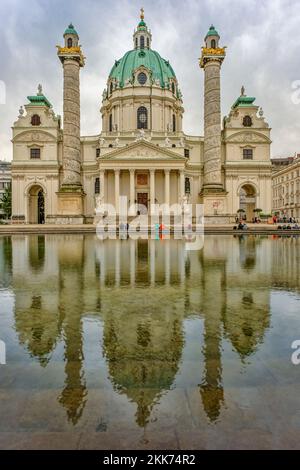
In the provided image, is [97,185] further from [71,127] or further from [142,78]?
[142,78]

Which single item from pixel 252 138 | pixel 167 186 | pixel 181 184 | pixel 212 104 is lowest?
pixel 167 186

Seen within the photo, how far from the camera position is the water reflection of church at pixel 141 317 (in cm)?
312

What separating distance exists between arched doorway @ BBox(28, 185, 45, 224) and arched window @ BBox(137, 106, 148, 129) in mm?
19086

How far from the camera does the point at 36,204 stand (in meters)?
53.6

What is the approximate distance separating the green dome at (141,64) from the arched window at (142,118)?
5501 millimetres

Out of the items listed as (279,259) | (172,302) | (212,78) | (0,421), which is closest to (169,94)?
(212,78)

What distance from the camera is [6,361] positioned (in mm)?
3676

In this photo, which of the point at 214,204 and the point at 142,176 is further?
the point at 142,176

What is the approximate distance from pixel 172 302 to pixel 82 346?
2473 mm

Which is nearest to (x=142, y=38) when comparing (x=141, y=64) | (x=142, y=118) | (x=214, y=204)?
(x=141, y=64)

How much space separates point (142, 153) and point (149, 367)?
45.4 meters

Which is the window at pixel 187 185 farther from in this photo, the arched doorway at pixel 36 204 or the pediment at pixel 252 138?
the arched doorway at pixel 36 204

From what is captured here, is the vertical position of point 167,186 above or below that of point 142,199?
above
